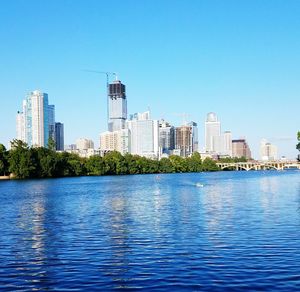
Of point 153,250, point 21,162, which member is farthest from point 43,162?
point 153,250

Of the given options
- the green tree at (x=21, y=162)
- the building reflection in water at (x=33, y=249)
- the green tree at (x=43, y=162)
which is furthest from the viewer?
the green tree at (x=43, y=162)

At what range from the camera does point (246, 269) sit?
75.8ft

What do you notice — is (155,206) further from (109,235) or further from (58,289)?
(58,289)

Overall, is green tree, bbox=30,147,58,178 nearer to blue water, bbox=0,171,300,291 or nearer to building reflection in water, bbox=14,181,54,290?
building reflection in water, bbox=14,181,54,290

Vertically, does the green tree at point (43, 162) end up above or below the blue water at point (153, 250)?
above

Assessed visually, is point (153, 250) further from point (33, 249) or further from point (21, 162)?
point (21, 162)

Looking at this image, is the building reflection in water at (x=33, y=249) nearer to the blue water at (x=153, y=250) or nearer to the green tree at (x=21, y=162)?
the blue water at (x=153, y=250)

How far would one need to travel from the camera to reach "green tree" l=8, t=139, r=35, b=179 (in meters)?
151

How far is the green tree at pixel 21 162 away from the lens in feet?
496

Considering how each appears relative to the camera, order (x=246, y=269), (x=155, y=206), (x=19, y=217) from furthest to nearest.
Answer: (x=155, y=206)
(x=19, y=217)
(x=246, y=269)

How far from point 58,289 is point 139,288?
3.31 m

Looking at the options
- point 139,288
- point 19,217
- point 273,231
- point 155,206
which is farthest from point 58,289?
point 155,206

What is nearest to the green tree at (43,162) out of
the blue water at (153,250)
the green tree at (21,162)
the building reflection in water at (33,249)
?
the green tree at (21,162)

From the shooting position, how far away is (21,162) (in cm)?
15075
